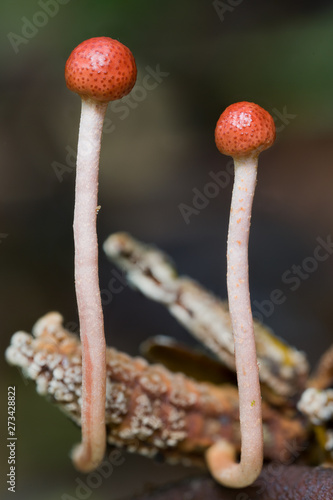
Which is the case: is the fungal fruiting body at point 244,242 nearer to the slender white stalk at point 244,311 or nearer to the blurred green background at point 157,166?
the slender white stalk at point 244,311

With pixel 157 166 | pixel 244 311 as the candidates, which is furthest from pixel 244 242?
pixel 157 166

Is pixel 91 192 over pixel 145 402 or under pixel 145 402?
over

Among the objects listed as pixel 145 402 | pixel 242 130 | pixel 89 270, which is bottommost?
pixel 145 402

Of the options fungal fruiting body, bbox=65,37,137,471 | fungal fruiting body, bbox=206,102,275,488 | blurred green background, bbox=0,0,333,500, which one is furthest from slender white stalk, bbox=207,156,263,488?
blurred green background, bbox=0,0,333,500

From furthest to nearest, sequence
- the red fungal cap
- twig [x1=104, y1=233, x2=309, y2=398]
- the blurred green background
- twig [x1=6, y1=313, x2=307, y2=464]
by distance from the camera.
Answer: the blurred green background, twig [x1=104, y1=233, x2=309, y2=398], twig [x1=6, y1=313, x2=307, y2=464], the red fungal cap

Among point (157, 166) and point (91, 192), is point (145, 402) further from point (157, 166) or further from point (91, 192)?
point (157, 166)

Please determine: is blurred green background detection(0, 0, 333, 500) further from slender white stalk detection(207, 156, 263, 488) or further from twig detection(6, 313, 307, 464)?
slender white stalk detection(207, 156, 263, 488)

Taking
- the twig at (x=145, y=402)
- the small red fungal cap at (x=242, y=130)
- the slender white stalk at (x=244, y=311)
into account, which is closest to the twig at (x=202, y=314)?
the twig at (x=145, y=402)

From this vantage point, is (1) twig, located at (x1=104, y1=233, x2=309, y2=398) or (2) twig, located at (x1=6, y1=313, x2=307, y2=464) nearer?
(2) twig, located at (x1=6, y1=313, x2=307, y2=464)
